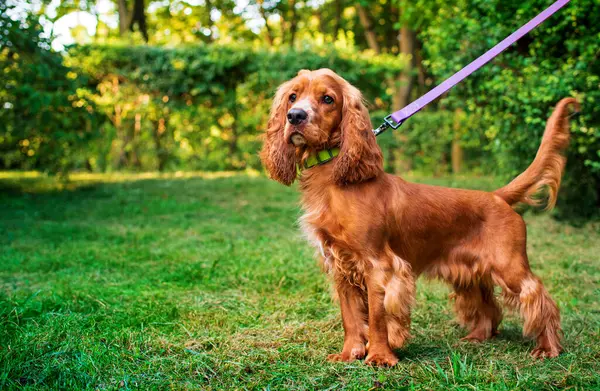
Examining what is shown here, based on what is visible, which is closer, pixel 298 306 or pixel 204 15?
pixel 298 306

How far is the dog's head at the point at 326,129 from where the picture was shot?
2967mm

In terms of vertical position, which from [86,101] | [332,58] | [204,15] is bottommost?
[86,101]

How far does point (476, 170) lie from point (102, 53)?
1068 cm

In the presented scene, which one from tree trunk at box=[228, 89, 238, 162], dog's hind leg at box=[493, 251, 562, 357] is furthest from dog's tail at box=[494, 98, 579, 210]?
tree trunk at box=[228, 89, 238, 162]

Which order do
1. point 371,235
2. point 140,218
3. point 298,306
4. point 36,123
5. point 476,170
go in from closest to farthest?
point 371,235 < point 298,306 < point 140,218 < point 36,123 < point 476,170

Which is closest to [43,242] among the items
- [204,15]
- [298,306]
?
[298,306]

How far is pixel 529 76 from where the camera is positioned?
671cm

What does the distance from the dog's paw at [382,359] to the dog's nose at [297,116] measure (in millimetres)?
1303

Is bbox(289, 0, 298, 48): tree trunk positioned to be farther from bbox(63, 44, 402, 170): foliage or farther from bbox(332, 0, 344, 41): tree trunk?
bbox(63, 44, 402, 170): foliage

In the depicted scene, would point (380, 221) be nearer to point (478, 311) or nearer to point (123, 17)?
point (478, 311)

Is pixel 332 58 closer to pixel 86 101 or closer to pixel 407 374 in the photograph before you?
pixel 86 101

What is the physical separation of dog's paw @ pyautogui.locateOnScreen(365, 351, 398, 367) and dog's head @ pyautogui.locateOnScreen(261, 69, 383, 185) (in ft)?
3.08

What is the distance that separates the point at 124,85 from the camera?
12.0 m

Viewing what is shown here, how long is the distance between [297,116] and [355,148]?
353mm
